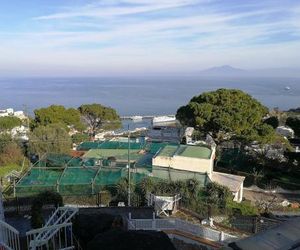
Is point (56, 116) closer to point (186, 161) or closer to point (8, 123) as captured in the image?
point (8, 123)

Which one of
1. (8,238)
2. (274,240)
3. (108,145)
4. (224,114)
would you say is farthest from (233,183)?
(274,240)

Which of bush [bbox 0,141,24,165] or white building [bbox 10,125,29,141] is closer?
bush [bbox 0,141,24,165]

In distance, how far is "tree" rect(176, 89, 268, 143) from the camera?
24062 mm

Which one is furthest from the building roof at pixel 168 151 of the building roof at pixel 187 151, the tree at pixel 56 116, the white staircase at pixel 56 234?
the white staircase at pixel 56 234

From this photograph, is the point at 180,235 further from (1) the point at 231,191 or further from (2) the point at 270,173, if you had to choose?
(2) the point at 270,173

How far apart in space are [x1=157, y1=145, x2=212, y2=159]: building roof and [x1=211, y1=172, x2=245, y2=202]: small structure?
3.62ft

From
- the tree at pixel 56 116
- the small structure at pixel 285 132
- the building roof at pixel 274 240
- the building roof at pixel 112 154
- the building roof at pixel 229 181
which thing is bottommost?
the small structure at pixel 285 132

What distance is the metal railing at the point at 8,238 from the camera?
23.1 feet

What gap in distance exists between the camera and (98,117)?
33125mm

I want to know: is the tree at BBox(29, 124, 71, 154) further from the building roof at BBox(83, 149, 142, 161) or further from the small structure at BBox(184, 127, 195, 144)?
the small structure at BBox(184, 127, 195, 144)

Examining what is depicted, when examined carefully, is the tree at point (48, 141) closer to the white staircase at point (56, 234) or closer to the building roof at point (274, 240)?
the white staircase at point (56, 234)

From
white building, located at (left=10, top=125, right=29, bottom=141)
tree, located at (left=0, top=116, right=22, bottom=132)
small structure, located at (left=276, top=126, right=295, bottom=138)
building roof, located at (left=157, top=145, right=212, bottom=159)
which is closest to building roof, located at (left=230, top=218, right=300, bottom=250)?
building roof, located at (left=157, top=145, right=212, bottom=159)

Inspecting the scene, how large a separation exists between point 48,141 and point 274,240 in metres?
20.7

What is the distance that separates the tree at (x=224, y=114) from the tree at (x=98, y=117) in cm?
793
